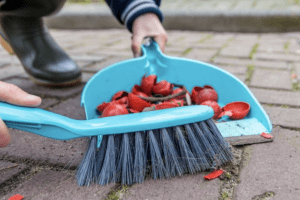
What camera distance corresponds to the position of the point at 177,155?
1.03 m

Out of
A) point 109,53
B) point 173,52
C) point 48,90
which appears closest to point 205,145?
point 48,90

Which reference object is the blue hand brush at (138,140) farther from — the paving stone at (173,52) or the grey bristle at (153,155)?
the paving stone at (173,52)

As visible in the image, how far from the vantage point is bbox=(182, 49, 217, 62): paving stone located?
2.50m

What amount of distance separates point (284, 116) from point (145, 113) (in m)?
0.79

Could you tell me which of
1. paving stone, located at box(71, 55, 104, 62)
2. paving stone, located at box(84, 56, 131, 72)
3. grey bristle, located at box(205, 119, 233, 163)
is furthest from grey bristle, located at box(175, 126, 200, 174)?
paving stone, located at box(71, 55, 104, 62)

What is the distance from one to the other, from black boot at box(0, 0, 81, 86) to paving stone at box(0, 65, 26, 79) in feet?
1.04

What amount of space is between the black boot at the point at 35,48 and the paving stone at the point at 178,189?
3.78 feet

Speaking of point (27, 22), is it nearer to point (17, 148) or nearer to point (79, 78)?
point (79, 78)

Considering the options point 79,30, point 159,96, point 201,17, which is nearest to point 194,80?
point 159,96

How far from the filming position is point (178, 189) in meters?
0.97

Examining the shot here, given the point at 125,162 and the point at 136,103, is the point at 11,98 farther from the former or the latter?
the point at 136,103

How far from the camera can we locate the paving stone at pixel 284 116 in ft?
4.49

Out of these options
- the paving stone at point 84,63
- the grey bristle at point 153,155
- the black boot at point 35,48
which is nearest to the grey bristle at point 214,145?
the grey bristle at point 153,155

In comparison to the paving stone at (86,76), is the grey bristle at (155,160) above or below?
below
